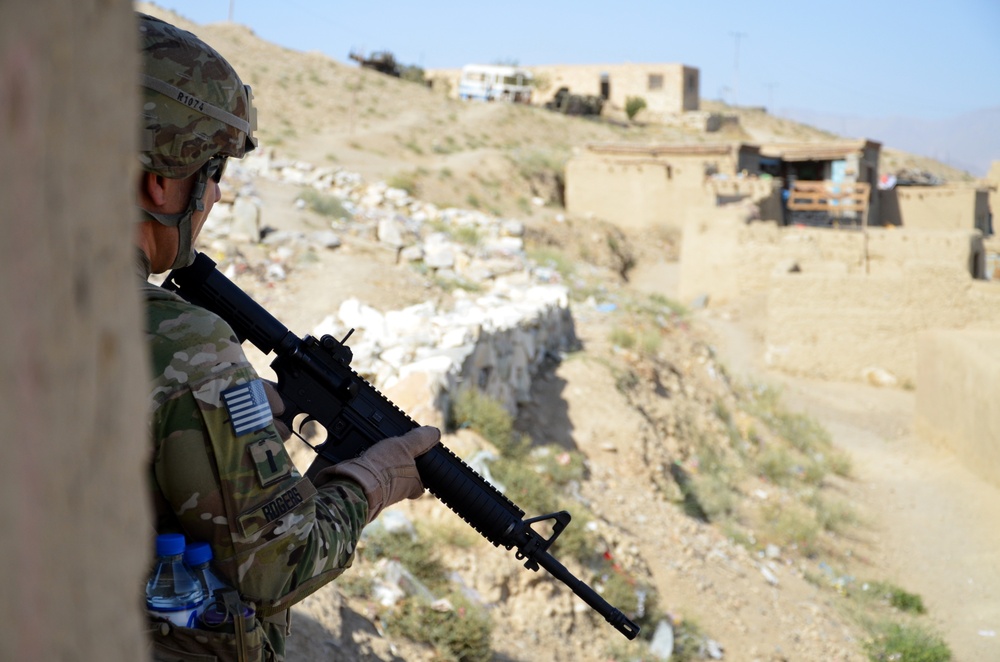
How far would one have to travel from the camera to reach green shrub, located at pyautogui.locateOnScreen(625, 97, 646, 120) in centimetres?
3825

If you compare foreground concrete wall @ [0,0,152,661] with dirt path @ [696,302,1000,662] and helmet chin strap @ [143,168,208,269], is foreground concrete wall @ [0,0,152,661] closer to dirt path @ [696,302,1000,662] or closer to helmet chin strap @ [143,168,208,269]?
helmet chin strap @ [143,168,208,269]

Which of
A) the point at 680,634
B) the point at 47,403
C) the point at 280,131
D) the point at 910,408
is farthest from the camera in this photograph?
the point at 280,131

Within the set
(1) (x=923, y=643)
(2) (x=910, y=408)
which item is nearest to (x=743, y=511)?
(1) (x=923, y=643)

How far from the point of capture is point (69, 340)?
2.12ft

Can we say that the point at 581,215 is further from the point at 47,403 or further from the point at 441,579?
the point at 47,403

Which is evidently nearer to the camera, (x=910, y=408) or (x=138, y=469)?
(x=138, y=469)

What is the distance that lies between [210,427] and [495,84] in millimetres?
39400

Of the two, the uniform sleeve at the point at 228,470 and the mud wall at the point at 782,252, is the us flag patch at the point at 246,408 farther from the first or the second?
the mud wall at the point at 782,252

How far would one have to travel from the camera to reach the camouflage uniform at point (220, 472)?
130cm

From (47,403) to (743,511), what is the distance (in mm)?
7092

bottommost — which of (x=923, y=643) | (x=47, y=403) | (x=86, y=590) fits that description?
(x=923, y=643)

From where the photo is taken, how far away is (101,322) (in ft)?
2.22

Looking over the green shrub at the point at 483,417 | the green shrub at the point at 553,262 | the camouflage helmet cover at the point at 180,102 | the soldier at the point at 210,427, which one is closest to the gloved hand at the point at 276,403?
the soldier at the point at 210,427

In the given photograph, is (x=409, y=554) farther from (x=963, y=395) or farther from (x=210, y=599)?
(x=963, y=395)
